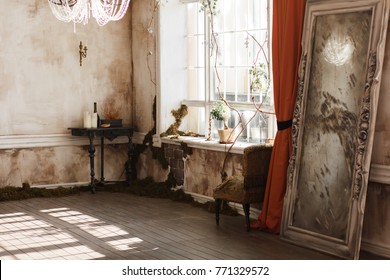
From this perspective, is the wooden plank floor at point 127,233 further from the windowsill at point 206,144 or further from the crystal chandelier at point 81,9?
the crystal chandelier at point 81,9

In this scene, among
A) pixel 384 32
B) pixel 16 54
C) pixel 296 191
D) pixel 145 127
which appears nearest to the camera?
pixel 384 32

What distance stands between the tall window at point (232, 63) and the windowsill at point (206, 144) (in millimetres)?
190

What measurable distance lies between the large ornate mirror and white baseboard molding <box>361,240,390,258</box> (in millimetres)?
307

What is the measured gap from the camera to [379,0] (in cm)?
575

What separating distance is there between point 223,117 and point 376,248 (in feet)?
9.05

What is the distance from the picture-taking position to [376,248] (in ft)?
19.7

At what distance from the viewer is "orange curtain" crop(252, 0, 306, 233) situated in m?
6.75

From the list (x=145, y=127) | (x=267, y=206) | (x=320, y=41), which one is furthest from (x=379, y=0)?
(x=145, y=127)

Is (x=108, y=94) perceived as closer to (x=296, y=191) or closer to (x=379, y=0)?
(x=296, y=191)

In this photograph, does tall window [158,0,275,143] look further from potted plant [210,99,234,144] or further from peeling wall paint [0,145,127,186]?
peeling wall paint [0,145,127,186]

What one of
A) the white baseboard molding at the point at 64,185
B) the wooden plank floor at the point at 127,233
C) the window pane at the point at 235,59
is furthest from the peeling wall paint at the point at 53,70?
the window pane at the point at 235,59

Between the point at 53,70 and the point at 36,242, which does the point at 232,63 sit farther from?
the point at 36,242

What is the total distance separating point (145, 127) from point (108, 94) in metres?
0.76

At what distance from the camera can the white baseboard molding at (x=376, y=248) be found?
5.91 m
